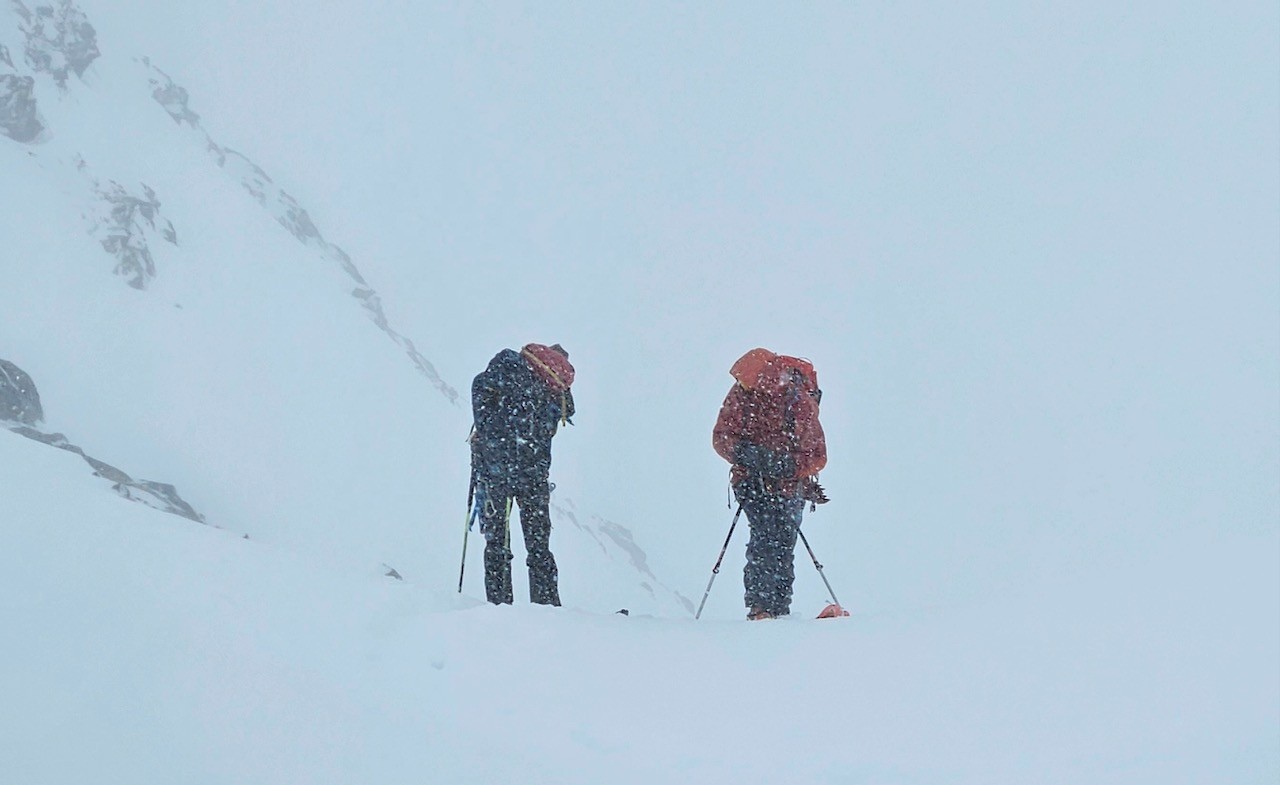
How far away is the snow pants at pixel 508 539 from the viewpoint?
21.8 ft

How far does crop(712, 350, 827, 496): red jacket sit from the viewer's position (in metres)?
6.35

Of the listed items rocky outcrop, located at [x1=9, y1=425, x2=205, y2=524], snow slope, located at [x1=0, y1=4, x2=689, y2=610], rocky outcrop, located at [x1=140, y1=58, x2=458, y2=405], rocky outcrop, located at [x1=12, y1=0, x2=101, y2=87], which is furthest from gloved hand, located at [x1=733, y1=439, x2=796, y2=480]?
rocky outcrop, located at [x1=140, y1=58, x2=458, y2=405]

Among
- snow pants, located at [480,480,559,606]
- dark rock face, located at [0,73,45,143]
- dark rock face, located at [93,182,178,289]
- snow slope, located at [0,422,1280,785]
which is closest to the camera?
snow slope, located at [0,422,1280,785]

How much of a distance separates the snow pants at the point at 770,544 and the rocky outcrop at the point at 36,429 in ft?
45.9

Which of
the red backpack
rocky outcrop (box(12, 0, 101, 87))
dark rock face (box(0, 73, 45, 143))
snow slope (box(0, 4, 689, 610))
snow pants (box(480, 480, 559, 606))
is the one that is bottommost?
snow pants (box(480, 480, 559, 606))

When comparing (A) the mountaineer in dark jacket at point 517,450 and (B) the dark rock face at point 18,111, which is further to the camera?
(B) the dark rock face at point 18,111

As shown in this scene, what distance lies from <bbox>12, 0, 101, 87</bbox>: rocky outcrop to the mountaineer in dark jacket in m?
44.3

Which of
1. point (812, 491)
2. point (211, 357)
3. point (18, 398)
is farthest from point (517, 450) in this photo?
point (211, 357)

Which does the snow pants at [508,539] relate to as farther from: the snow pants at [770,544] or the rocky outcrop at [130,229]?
the rocky outcrop at [130,229]

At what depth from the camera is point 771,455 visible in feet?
20.9

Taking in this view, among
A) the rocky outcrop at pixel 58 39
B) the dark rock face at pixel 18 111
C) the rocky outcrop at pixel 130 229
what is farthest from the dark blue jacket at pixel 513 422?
the rocky outcrop at pixel 58 39

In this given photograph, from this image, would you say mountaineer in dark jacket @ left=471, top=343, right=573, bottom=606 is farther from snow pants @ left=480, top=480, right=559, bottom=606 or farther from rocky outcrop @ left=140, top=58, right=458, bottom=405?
rocky outcrop @ left=140, top=58, right=458, bottom=405

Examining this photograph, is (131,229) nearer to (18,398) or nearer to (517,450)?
(18,398)

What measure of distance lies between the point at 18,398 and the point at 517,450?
16.6 m
